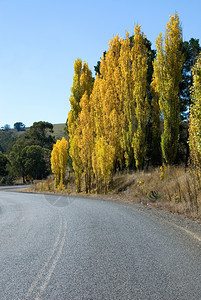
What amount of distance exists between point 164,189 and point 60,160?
18.5 m

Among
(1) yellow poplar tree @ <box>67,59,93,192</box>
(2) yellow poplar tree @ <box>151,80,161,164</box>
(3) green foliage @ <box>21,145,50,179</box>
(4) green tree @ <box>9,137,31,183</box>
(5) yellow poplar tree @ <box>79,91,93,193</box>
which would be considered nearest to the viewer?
(2) yellow poplar tree @ <box>151,80,161,164</box>

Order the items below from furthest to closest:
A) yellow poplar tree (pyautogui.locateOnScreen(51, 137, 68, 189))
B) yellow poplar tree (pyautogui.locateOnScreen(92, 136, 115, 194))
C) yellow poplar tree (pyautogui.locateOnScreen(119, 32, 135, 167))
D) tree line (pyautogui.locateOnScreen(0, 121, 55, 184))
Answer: tree line (pyautogui.locateOnScreen(0, 121, 55, 184))
yellow poplar tree (pyautogui.locateOnScreen(51, 137, 68, 189))
yellow poplar tree (pyautogui.locateOnScreen(119, 32, 135, 167))
yellow poplar tree (pyautogui.locateOnScreen(92, 136, 115, 194))

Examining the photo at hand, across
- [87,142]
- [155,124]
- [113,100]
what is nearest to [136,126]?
[155,124]

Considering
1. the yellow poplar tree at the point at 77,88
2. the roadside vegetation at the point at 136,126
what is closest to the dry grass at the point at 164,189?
the roadside vegetation at the point at 136,126

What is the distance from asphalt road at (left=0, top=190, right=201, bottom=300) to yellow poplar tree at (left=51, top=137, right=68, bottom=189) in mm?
23341

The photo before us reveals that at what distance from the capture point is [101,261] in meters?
5.84

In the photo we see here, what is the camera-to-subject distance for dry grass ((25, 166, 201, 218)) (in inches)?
502

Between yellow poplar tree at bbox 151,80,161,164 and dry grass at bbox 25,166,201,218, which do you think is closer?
dry grass at bbox 25,166,201,218

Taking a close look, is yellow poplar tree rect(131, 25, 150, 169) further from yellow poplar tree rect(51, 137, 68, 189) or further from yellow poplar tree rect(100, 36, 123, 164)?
yellow poplar tree rect(51, 137, 68, 189)

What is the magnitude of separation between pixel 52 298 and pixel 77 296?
339 mm

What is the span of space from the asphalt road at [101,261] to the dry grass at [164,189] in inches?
99.2

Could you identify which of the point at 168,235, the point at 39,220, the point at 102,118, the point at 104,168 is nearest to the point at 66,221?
the point at 39,220

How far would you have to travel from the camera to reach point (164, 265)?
5520 mm

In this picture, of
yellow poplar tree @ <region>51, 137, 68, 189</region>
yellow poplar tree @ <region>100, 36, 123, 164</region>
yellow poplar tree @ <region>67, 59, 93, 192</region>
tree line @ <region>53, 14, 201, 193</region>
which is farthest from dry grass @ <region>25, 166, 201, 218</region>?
yellow poplar tree @ <region>67, 59, 93, 192</region>
